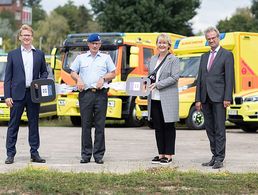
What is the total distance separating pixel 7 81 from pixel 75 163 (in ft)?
5.32

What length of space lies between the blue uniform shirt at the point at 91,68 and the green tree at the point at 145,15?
39.2 meters

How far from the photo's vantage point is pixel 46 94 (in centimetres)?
935

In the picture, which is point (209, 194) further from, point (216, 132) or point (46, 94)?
point (46, 94)

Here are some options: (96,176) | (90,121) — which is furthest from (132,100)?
(96,176)

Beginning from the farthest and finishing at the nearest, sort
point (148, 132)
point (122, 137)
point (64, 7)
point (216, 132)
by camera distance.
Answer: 1. point (64, 7)
2. point (148, 132)
3. point (122, 137)
4. point (216, 132)

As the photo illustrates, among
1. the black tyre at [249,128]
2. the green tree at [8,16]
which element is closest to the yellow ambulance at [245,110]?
the black tyre at [249,128]

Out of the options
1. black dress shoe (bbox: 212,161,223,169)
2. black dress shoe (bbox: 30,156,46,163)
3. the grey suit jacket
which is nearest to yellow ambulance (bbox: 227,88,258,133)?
the grey suit jacket

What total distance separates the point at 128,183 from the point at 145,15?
42934mm

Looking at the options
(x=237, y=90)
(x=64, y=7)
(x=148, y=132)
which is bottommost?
(x=148, y=132)

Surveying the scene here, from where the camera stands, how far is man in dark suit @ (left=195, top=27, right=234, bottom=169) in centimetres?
898

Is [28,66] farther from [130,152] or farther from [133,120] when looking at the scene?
[133,120]

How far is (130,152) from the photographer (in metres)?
11.2

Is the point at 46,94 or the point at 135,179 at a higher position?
the point at 46,94

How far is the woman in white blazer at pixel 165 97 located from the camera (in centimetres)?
926
